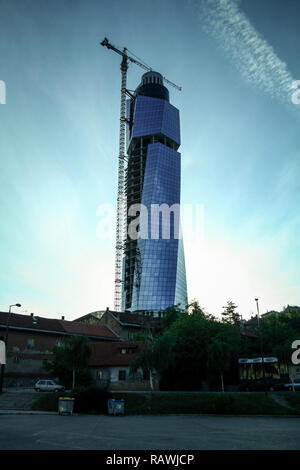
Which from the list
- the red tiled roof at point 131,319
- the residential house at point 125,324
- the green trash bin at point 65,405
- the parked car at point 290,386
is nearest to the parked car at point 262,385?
the parked car at point 290,386

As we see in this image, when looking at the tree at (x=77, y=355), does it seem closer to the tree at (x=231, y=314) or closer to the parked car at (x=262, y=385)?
the parked car at (x=262, y=385)

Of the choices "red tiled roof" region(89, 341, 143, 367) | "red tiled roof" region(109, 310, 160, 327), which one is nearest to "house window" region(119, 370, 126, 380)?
"red tiled roof" region(89, 341, 143, 367)

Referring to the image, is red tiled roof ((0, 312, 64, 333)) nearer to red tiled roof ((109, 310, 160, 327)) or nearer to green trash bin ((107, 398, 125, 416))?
red tiled roof ((109, 310, 160, 327))

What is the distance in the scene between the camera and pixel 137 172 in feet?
549

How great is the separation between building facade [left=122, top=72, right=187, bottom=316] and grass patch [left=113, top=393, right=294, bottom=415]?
8731 cm

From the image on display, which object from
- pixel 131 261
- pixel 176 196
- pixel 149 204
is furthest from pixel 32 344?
pixel 131 261

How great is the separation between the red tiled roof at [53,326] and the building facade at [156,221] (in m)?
50.4

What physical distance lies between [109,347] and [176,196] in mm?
87880

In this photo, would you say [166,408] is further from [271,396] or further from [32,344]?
[32,344]

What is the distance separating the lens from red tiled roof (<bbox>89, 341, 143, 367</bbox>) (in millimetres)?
47969

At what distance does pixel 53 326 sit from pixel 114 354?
50.5 feet

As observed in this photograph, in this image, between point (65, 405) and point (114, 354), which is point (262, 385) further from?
point (65, 405)

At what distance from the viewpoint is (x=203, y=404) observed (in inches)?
1152

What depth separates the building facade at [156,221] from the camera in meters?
121
